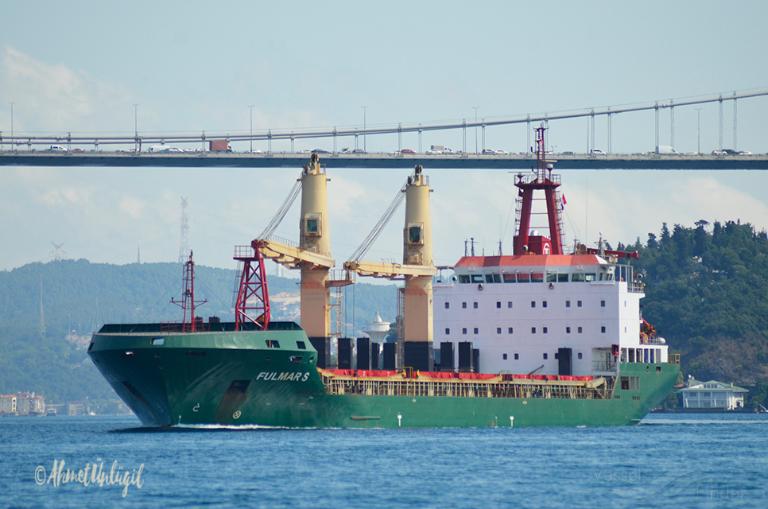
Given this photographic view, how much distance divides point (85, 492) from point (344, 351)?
1087 inches

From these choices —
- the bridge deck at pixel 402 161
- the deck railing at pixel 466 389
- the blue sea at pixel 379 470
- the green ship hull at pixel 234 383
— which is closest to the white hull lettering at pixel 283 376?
the green ship hull at pixel 234 383

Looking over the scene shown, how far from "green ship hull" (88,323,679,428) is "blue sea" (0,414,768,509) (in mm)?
760

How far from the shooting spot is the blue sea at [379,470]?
40.7 meters

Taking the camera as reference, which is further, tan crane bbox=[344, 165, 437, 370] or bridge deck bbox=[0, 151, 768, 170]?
bridge deck bbox=[0, 151, 768, 170]

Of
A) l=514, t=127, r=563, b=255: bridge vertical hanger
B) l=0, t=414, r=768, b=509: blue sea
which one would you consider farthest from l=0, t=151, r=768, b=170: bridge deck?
l=0, t=414, r=768, b=509: blue sea

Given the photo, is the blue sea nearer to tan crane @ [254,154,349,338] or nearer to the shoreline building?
tan crane @ [254,154,349,338]

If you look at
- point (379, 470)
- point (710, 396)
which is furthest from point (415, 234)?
point (710, 396)

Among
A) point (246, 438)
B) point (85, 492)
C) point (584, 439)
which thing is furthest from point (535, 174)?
point (85, 492)

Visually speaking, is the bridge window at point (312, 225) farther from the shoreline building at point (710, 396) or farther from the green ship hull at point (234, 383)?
the shoreline building at point (710, 396)

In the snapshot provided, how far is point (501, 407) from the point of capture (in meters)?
68.7

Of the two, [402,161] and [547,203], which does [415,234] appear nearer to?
[547,203]

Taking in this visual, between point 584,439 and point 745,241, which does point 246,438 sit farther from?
point 745,241

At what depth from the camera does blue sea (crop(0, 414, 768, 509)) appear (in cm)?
4072

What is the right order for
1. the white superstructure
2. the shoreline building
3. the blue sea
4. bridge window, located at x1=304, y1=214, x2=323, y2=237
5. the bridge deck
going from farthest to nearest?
the shoreline building → the bridge deck → the white superstructure → bridge window, located at x1=304, y1=214, x2=323, y2=237 → the blue sea
